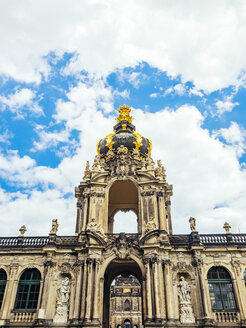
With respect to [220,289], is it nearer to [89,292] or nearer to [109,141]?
[89,292]

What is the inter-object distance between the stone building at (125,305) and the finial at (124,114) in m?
38.5

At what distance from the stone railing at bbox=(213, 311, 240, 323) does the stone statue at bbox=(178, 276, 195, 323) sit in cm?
196

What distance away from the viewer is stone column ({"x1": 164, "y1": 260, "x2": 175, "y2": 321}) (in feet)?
69.9

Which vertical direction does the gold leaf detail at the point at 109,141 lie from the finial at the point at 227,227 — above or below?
above

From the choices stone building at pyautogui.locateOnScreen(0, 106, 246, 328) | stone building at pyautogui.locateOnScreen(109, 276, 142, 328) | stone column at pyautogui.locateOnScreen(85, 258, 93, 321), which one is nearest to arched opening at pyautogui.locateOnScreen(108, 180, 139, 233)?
stone building at pyautogui.locateOnScreen(0, 106, 246, 328)

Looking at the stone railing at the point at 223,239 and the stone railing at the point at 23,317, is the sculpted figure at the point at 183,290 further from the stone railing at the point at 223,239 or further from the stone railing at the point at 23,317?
the stone railing at the point at 23,317

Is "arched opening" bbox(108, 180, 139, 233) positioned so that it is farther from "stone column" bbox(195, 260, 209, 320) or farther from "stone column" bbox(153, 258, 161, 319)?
"stone column" bbox(195, 260, 209, 320)

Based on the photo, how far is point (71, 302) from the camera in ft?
74.0

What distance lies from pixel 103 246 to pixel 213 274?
9682 millimetres

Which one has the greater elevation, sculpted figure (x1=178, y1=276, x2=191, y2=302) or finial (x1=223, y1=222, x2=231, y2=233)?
finial (x1=223, y1=222, x2=231, y2=233)

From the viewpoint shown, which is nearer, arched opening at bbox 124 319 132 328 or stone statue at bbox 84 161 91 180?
stone statue at bbox 84 161 91 180

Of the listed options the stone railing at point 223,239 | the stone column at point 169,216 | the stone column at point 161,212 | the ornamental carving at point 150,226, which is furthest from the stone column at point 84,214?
the stone railing at point 223,239

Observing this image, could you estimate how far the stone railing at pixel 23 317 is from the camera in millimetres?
22375

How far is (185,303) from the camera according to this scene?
22.2 meters
